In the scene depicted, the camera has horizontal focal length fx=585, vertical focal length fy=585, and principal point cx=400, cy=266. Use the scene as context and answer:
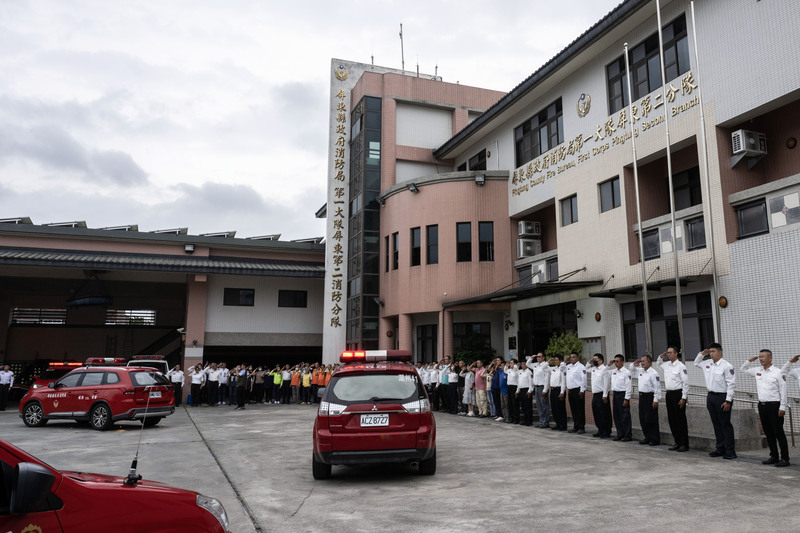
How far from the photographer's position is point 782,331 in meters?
13.5

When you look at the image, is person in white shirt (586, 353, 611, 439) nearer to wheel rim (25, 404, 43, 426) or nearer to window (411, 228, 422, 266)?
window (411, 228, 422, 266)

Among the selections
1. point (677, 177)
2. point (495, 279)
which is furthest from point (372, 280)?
point (677, 177)

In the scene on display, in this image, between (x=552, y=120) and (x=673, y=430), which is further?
(x=552, y=120)

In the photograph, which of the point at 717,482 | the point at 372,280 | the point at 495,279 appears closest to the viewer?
the point at 717,482

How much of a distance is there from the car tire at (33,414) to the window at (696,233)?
1915 centimetres

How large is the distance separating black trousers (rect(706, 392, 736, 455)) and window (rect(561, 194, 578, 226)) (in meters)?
11.6

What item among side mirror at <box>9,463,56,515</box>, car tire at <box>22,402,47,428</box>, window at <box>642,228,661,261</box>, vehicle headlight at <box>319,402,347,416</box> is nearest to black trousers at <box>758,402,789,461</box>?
vehicle headlight at <box>319,402,347,416</box>

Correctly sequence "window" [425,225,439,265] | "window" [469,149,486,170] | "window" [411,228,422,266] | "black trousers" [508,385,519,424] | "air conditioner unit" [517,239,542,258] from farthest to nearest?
"window" [469,149,486,170]
"window" [411,228,422,266]
"window" [425,225,439,265]
"air conditioner unit" [517,239,542,258]
"black trousers" [508,385,519,424]

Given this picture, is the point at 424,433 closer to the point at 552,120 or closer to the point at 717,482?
the point at 717,482

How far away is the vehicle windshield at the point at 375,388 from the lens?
8.66m

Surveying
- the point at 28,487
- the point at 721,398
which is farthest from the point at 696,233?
the point at 28,487

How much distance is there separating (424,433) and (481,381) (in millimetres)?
11666

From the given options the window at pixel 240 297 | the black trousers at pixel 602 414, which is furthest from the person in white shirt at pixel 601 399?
the window at pixel 240 297

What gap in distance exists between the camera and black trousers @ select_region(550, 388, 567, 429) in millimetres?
15461
